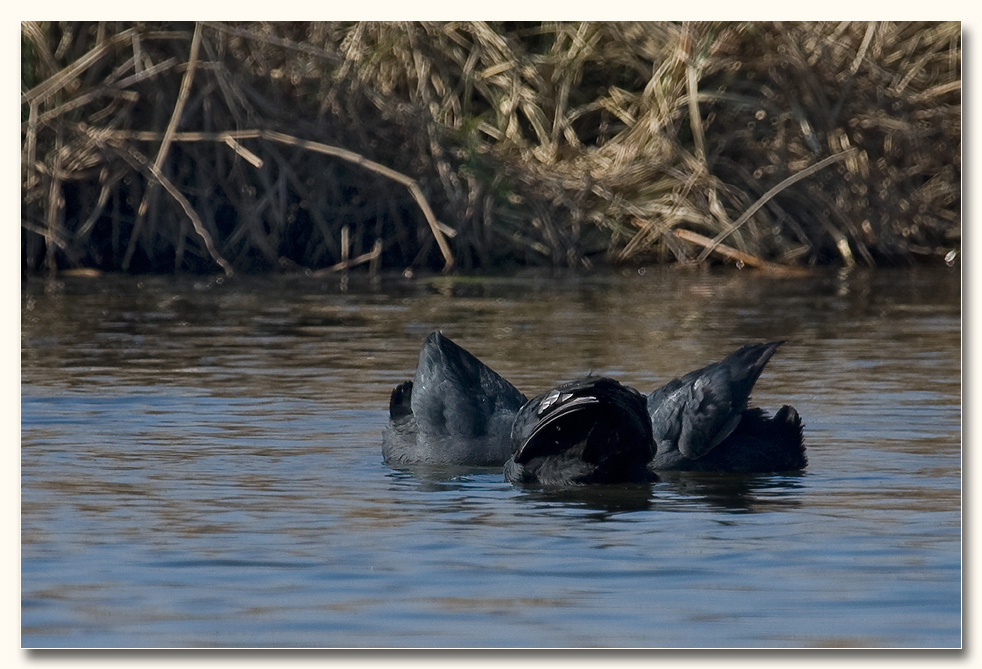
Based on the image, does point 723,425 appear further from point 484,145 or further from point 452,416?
point 484,145

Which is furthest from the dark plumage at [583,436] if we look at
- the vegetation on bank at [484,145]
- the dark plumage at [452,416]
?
the vegetation on bank at [484,145]

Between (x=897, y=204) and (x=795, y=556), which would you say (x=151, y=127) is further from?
(x=795, y=556)

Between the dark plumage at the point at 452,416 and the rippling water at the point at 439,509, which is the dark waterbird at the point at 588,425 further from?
the rippling water at the point at 439,509

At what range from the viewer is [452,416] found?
284 inches

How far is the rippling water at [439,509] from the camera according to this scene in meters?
4.97

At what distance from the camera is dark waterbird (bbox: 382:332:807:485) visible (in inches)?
260

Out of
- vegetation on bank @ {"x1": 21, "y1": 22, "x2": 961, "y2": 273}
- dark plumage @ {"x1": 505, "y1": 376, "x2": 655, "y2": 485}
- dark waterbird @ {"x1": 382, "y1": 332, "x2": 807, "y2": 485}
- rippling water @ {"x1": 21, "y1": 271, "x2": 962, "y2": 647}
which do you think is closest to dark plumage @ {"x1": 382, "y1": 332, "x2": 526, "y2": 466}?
dark waterbird @ {"x1": 382, "y1": 332, "x2": 807, "y2": 485}

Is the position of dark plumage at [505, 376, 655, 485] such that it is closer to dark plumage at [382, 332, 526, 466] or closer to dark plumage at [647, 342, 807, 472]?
dark plumage at [647, 342, 807, 472]

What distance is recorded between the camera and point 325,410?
8.41 m

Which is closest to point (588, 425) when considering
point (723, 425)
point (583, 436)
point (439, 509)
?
point (583, 436)

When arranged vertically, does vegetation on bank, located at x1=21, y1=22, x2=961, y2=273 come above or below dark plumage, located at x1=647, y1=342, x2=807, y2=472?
above

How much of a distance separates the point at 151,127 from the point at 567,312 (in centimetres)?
337

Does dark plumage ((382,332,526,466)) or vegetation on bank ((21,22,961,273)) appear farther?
vegetation on bank ((21,22,961,273))

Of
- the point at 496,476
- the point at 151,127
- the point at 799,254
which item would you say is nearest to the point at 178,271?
the point at 151,127
